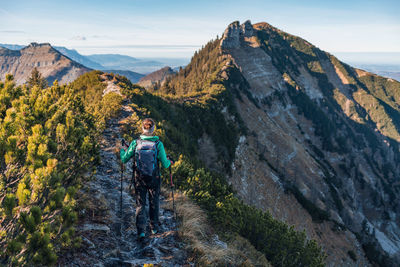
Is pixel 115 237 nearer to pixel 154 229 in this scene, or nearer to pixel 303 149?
Answer: pixel 154 229

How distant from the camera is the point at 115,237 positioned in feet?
17.6

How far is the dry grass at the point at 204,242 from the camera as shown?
540cm

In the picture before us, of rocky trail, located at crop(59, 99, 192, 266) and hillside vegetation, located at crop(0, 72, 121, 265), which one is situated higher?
hillside vegetation, located at crop(0, 72, 121, 265)

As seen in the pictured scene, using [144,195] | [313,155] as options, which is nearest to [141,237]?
[144,195]

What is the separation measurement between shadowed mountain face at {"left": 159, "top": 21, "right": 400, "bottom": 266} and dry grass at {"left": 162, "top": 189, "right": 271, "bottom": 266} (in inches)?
981

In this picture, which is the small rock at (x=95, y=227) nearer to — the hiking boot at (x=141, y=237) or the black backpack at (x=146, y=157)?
the hiking boot at (x=141, y=237)

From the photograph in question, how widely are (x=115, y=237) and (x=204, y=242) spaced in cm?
230

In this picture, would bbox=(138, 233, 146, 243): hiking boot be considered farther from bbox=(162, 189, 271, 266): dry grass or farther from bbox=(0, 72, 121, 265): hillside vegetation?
bbox=(0, 72, 121, 265): hillside vegetation

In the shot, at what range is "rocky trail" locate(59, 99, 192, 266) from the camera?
181 inches

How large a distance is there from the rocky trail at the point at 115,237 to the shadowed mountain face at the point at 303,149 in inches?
1021

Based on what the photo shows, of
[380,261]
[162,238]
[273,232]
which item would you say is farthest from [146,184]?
[380,261]

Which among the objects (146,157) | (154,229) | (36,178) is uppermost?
(36,178)

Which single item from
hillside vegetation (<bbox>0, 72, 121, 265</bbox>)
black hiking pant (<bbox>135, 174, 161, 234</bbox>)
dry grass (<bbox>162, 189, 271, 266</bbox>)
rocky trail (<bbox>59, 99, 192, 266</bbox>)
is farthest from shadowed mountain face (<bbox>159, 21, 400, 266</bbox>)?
hillside vegetation (<bbox>0, 72, 121, 265</bbox>)

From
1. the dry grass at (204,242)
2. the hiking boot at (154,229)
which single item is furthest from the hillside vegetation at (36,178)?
the dry grass at (204,242)
